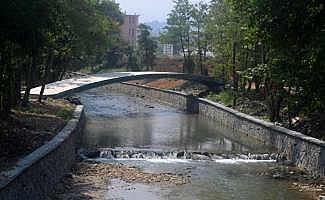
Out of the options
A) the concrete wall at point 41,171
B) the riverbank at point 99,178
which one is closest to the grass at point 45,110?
the concrete wall at point 41,171

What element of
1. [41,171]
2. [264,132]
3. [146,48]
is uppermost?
[146,48]

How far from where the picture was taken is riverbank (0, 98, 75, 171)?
49.2 feet

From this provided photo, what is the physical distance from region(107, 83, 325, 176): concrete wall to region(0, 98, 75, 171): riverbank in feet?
29.8

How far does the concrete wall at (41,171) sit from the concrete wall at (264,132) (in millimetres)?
8484

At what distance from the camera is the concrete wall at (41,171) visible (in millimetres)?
11750

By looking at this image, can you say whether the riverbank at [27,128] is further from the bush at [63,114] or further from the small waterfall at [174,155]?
the small waterfall at [174,155]

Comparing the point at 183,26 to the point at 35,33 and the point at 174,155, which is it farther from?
the point at 35,33

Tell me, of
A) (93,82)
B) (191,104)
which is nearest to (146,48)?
(191,104)

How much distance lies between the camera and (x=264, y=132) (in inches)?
1033

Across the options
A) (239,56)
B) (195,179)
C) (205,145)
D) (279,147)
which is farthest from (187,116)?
(195,179)

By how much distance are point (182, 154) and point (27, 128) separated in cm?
659

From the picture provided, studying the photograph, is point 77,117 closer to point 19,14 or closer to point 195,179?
point 195,179

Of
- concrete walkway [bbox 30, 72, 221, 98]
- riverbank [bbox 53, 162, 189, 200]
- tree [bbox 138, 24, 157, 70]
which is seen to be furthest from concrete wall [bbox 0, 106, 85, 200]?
tree [bbox 138, 24, 157, 70]

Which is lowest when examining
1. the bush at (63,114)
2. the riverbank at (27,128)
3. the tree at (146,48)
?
the bush at (63,114)
